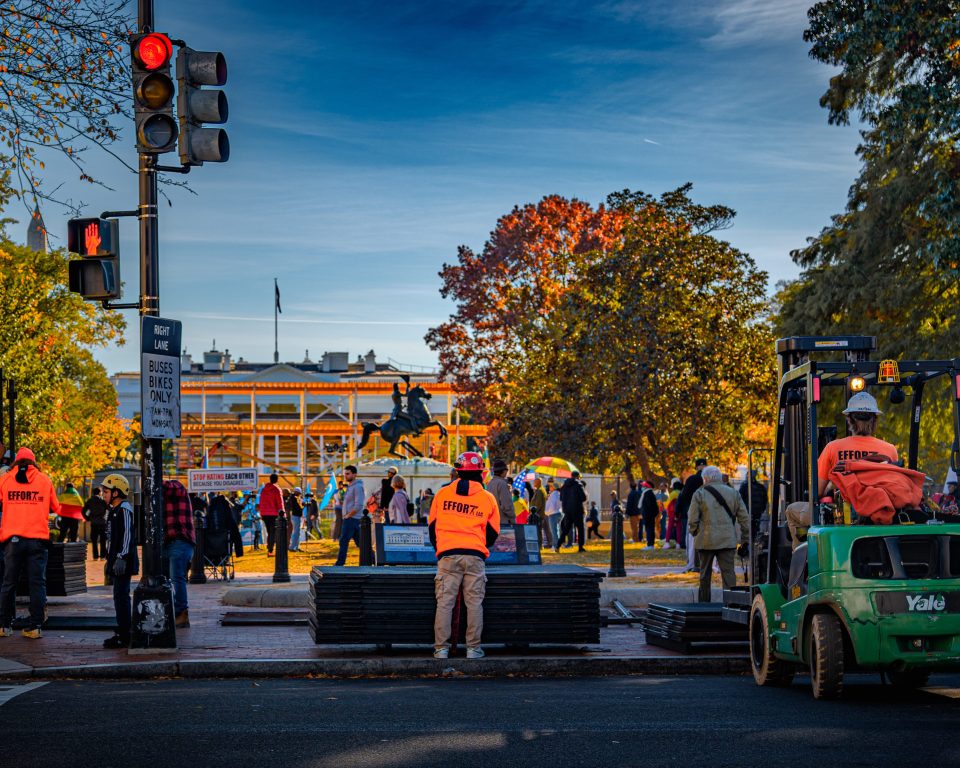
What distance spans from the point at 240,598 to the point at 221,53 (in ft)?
27.8

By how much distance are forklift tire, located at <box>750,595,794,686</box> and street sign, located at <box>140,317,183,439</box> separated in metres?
5.06

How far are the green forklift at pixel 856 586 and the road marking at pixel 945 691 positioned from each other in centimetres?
12

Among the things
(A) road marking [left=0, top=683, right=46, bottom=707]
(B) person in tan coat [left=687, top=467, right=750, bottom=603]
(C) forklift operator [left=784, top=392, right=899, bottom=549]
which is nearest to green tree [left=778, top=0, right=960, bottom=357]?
(B) person in tan coat [left=687, top=467, right=750, bottom=603]

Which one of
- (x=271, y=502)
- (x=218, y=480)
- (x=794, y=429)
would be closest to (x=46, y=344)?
(x=271, y=502)

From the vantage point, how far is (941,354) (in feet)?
96.9

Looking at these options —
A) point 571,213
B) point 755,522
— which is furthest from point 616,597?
point 571,213

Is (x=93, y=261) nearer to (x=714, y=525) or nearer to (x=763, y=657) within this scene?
(x=763, y=657)

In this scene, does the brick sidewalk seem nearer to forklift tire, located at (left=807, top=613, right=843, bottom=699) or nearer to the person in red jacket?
forklift tire, located at (left=807, top=613, right=843, bottom=699)

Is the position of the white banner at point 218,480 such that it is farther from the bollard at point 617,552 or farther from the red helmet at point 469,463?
the red helmet at point 469,463

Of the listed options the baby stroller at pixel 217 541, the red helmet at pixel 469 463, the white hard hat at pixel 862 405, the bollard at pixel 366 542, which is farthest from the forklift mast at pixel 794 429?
the baby stroller at pixel 217 541

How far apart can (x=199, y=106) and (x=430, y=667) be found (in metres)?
5.13

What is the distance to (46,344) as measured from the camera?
42.7m

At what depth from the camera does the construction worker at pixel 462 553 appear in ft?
40.9

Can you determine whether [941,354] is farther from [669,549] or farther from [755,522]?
[755,522]
